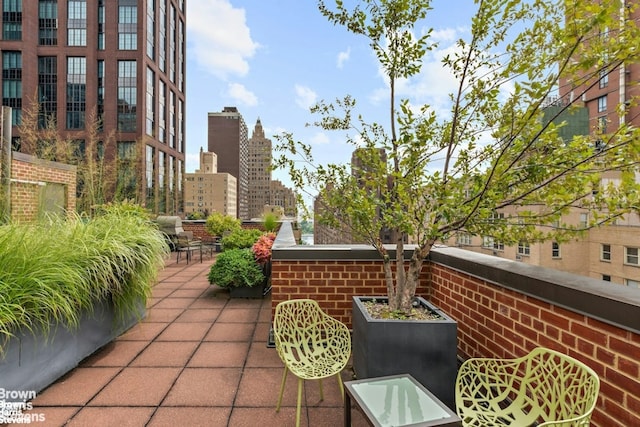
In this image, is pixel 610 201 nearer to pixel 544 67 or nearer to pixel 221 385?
pixel 544 67

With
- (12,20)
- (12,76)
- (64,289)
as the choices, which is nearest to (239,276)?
(64,289)

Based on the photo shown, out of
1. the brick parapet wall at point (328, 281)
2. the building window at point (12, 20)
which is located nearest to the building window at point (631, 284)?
the brick parapet wall at point (328, 281)

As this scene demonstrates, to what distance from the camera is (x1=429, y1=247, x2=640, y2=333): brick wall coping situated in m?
1.28

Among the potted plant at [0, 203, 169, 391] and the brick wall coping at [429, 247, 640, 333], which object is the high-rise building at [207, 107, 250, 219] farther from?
the brick wall coping at [429, 247, 640, 333]

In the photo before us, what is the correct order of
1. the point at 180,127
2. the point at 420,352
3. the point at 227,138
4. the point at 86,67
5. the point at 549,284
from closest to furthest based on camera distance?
the point at 549,284 → the point at 420,352 → the point at 86,67 → the point at 180,127 → the point at 227,138

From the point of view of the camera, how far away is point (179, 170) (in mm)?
30000

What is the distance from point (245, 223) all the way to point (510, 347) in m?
10.7

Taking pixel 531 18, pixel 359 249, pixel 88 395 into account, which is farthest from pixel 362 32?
pixel 88 395

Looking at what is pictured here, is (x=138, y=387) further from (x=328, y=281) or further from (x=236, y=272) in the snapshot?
(x=236, y=272)

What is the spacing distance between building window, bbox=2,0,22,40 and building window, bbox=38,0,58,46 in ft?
3.51

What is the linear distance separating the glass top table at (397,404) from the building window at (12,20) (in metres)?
32.7

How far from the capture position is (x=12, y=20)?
73.3 ft

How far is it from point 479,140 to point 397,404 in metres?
1.71

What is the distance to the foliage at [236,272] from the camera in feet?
15.0
